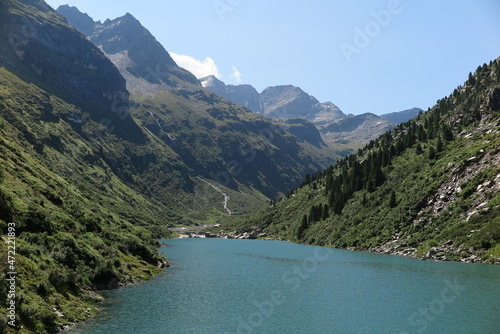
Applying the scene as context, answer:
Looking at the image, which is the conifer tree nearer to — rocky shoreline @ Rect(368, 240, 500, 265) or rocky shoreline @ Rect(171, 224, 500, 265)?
rocky shoreline @ Rect(171, 224, 500, 265)

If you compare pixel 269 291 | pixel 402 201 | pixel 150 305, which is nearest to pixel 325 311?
pixel 269 291

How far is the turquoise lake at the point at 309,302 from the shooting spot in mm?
44456

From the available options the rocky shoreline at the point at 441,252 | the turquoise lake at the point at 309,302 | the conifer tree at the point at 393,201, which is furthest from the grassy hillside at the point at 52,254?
the conifer tree at the point at 393,201

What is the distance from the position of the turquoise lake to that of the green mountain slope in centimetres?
2025

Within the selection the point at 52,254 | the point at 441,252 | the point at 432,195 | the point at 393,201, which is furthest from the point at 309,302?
the point at 393,201

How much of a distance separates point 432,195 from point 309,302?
91.5 meters

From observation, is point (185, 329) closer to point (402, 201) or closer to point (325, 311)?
point (325, 311)

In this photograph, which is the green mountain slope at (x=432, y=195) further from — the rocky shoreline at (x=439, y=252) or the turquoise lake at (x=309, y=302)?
the turquoise lake at (x=309, y=302)

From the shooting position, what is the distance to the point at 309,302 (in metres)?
57.4

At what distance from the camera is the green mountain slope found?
106 meters

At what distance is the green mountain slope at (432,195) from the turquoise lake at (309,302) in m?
20.3

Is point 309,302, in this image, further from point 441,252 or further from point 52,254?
point 441,252

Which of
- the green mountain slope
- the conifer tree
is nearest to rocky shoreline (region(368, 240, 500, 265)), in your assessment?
the green mountain slope

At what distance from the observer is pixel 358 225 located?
153875 millimetres
